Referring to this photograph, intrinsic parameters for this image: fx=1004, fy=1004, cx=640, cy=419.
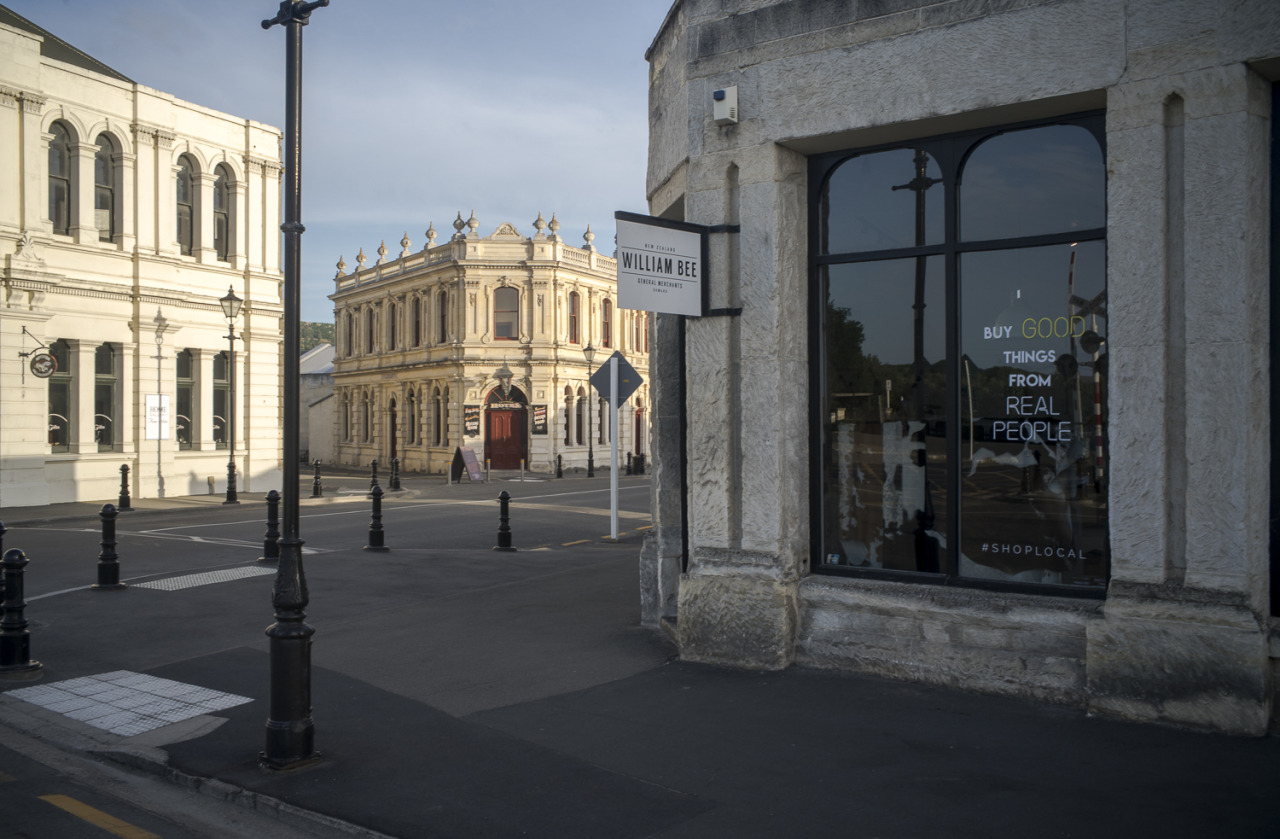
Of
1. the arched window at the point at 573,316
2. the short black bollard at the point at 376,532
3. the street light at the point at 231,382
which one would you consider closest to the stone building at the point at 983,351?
the short black bollard at the point at 376,532

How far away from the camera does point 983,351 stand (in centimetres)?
723

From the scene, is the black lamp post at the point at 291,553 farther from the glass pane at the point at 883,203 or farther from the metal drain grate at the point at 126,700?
the glass pane at the point at 883,203

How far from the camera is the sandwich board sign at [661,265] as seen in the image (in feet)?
24.1

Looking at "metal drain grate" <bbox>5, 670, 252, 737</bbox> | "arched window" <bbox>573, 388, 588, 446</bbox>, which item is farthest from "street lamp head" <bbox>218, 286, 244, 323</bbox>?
"arched window" <bbox>573, 388, 588, 446</bbox>

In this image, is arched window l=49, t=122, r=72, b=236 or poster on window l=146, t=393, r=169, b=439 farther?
poster on window l=146, t=393, r=169, b=439

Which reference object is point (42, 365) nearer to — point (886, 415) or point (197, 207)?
point (197, 207)

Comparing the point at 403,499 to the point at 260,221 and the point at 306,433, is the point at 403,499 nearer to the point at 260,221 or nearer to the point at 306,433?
the point at 260,221

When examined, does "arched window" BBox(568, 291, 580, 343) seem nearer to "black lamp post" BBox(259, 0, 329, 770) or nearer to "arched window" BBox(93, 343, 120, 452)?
"arched window" BBox(93, 343, 120, 452)

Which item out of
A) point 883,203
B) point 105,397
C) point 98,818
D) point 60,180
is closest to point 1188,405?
point 883,203

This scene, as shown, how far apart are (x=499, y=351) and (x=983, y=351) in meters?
41.2

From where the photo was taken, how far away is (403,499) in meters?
28.9

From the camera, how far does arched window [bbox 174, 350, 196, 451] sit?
29.8 m

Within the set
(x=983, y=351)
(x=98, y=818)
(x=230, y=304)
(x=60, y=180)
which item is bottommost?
(x=98, y=818)

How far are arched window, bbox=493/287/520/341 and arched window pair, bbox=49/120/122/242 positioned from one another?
21.3 meters
